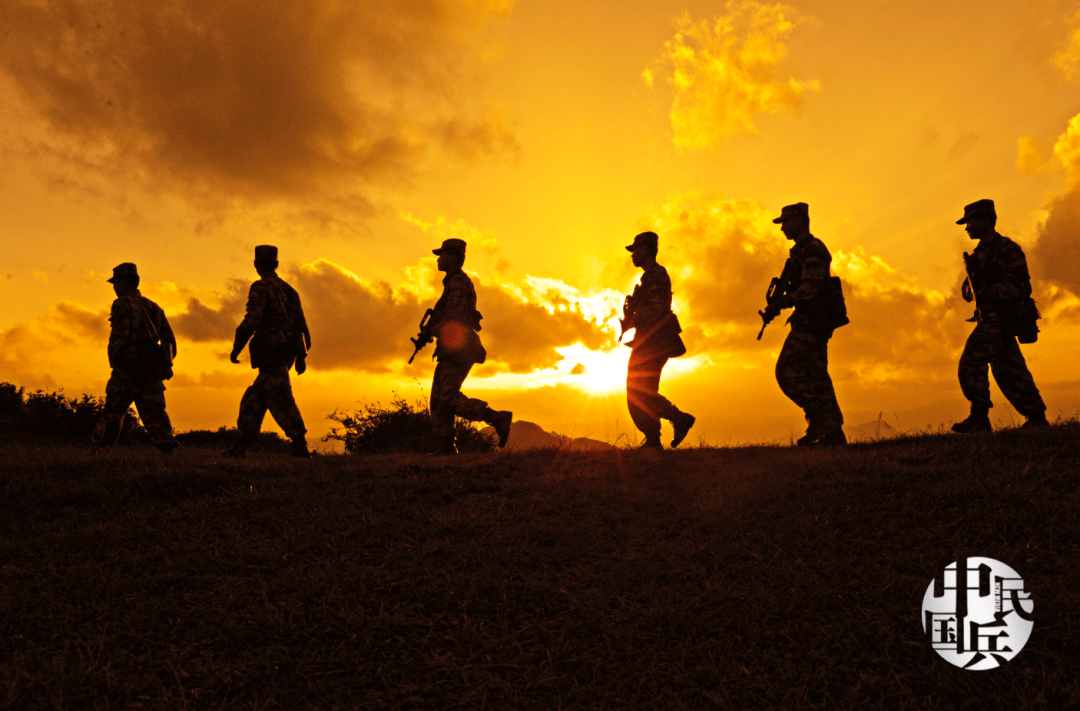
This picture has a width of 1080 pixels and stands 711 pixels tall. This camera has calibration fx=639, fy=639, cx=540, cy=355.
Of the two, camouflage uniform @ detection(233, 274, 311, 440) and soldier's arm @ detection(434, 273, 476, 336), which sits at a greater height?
soldier's arm @ detection(434, 273, 476, 336)

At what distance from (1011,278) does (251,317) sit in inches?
371

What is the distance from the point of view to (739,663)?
343 centimetres

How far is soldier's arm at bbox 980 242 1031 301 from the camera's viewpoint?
25.1ft

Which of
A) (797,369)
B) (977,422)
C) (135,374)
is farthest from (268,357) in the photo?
(977,422)

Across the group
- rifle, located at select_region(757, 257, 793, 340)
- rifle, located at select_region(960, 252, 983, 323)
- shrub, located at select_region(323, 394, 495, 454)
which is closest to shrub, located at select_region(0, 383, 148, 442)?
shrub, located at select_region(323, 394, 495, 454)

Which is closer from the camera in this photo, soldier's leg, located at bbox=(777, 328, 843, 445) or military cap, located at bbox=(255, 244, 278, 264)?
soldier's leg, located at bbox=(777, 328, 843, 445)

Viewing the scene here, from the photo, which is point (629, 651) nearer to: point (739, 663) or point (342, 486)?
point (739, 663)

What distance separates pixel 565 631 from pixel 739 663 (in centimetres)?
97

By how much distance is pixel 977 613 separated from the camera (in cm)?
367

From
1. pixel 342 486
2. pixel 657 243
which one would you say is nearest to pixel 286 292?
pixel 342 486

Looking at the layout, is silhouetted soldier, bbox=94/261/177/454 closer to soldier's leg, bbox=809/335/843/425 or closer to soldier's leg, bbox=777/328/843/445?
soldier's leg, bbox=777/328/843/445

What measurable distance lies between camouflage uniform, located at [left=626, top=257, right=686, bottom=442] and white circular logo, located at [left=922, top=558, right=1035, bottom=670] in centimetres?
431

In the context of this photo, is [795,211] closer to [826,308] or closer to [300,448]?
[826,308]

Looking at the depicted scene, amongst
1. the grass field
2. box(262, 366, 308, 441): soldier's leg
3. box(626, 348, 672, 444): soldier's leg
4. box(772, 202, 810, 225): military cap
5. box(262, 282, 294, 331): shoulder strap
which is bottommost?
the grass field
